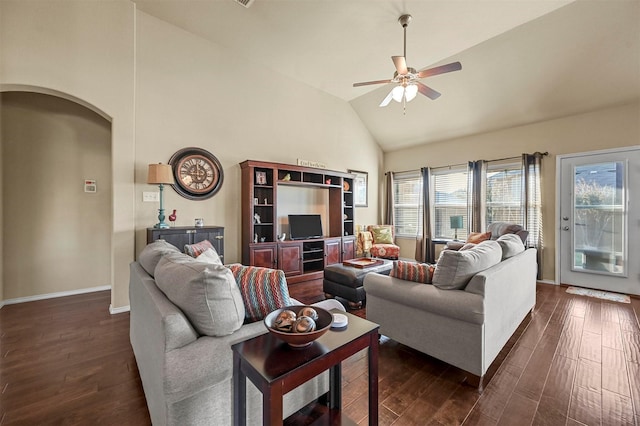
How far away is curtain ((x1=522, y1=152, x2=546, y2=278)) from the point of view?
444 cm

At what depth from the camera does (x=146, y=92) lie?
3.41 m

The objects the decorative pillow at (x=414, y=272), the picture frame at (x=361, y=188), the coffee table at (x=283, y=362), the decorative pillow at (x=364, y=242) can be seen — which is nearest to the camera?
the coffee table at (x=283, y=362)

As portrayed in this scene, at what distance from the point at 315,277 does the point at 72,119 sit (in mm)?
4369

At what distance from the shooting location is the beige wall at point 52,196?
330 centimetres

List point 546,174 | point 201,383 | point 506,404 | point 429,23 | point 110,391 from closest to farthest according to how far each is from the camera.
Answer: point 201,383 → point 506,404 → point 110,391 → point 429,23 → point 546,174

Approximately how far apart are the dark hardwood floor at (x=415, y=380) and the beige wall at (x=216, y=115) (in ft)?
4.49

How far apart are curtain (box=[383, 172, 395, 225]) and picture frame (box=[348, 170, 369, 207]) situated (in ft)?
2.03

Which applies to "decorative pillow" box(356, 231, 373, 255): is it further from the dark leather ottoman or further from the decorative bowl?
the decorative bowl

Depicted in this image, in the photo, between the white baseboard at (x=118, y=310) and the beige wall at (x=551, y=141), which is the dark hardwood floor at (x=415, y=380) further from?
the beige wall at (x=551, y=141)

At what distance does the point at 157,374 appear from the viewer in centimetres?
111

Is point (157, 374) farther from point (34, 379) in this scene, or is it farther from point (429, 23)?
point (429, 23)

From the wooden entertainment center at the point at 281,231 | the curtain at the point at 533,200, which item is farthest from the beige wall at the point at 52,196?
the curtain at the point at 533,200

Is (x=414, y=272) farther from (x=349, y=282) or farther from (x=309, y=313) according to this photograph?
(x=309, y=313)

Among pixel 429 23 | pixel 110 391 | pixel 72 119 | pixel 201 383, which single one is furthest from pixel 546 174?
pixel 72 119
